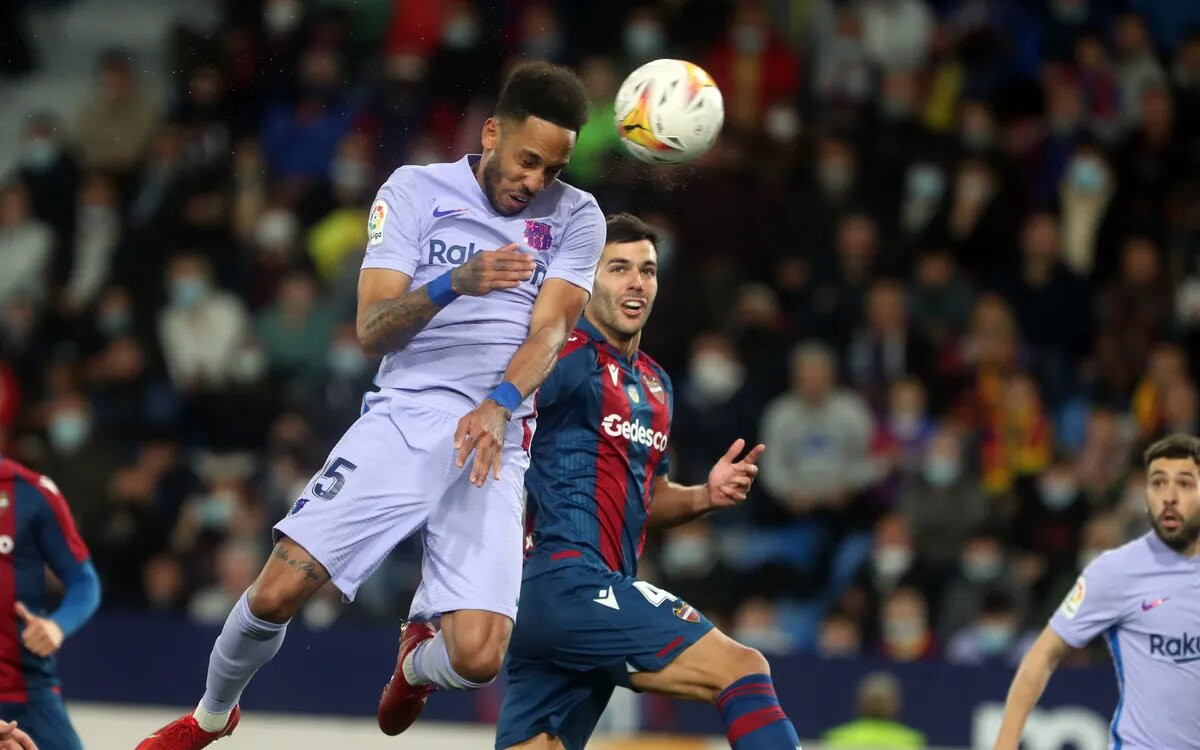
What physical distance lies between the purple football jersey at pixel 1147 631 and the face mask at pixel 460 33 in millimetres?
8626

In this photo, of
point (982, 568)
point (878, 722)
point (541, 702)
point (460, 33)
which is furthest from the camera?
point (460, 33)

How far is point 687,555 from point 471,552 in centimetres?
602

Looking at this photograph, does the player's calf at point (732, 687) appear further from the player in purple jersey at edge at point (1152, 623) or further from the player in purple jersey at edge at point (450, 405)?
the player in purple jersey at edge at point (1152, 623)

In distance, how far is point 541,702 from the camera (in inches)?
281

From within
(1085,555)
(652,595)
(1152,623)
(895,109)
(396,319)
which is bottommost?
(1085,555)

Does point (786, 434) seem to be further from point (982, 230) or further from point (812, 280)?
point (982, 230)

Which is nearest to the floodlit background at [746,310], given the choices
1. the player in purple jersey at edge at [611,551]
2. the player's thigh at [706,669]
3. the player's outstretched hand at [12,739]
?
the player in purple jersey at edge at [611,551]

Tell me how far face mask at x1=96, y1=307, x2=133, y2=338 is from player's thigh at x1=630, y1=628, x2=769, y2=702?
27.4 ft

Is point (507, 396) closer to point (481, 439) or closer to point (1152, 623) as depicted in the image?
point (481, 439)

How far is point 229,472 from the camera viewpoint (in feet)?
43.5

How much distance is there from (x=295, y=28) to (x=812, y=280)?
16.1 feet

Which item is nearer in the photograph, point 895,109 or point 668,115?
point 668,115

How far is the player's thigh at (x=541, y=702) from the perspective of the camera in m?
7.12

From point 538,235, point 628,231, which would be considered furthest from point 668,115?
point 538,235
